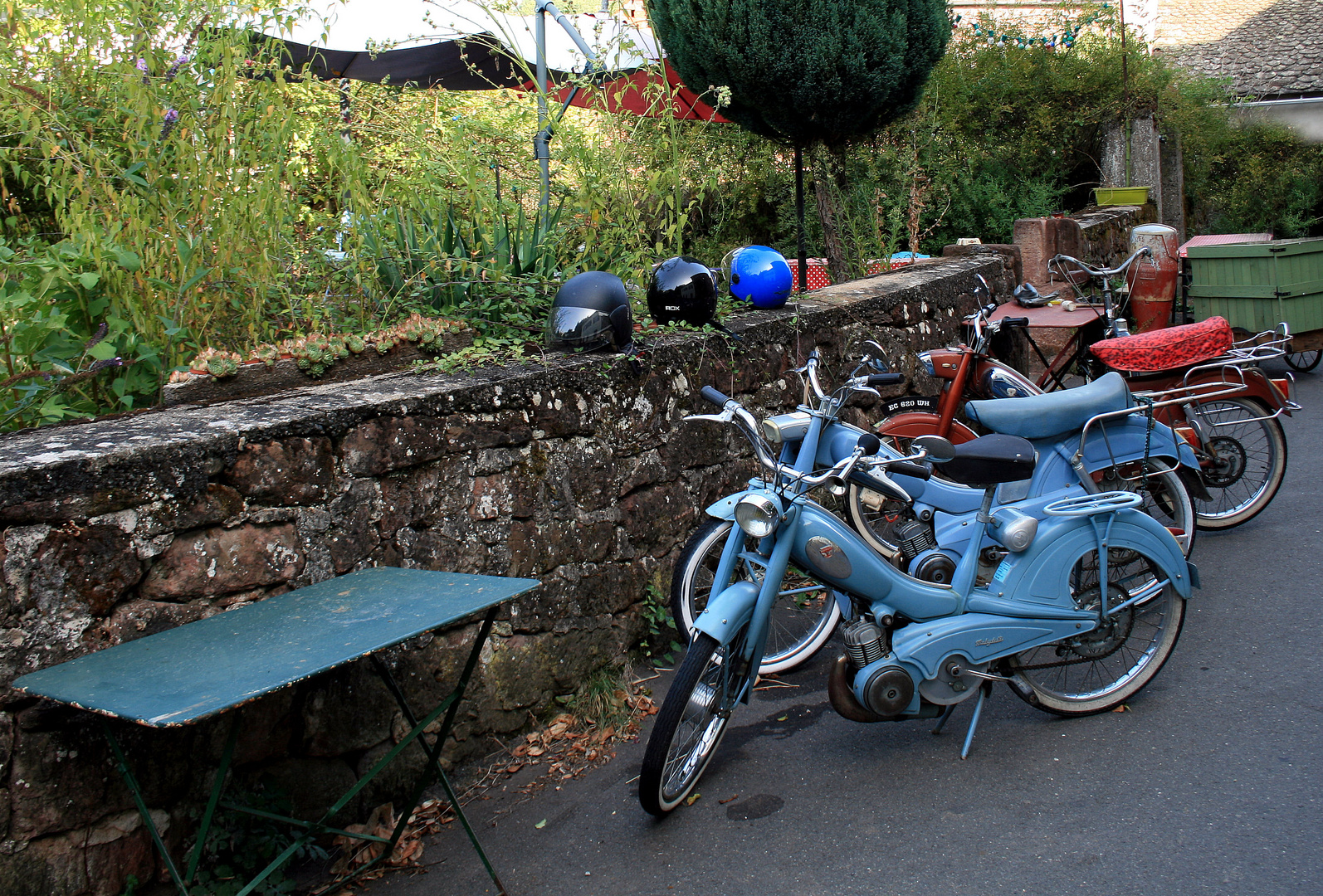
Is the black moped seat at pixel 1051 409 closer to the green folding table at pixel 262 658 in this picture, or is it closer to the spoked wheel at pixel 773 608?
the spoked wheel at pixel 773 608

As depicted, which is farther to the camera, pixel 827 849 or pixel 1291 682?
pixel 1291 682

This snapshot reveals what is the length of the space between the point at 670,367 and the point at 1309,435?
16.1 ft

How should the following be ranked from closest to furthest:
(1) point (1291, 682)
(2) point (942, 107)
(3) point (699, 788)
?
(3) point (699, 788), (1) point (1291, 682), (2) point (942, 107)

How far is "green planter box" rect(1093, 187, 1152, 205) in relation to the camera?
11383mm

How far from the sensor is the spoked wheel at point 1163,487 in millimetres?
4230

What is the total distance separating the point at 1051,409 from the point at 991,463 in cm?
98

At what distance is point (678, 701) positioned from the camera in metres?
2.75

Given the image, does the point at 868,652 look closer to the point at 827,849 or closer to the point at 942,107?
the point at 827,849

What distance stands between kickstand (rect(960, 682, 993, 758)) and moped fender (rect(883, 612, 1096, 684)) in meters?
0.13

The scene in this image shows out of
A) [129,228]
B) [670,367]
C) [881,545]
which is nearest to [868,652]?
[881,545]

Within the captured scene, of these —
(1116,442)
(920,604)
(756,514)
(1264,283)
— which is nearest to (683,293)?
(756,514)

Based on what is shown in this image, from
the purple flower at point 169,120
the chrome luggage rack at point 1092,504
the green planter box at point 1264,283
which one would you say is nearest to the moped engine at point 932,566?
the chrome luggage rack at point 1092,504

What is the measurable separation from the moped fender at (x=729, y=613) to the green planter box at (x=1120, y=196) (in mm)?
10482

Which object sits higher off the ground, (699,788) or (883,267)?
(883,267)
